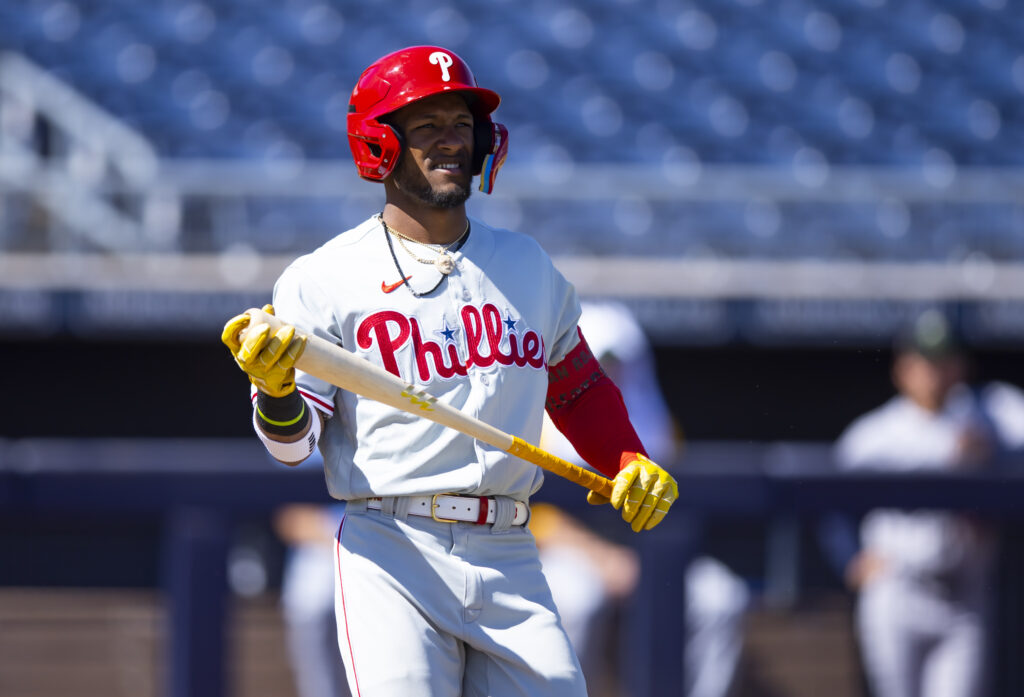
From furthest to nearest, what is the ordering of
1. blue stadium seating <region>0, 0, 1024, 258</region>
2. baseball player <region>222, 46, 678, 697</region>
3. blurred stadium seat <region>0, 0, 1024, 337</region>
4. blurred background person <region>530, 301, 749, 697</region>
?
blue stadium seating <region>0, 0, 1024, 258</region>, blurred stadium seat <region>0, 0, 1024, 337</region>, blurred background person <region>530, 301, 749, 697</region>, baseball player <region>222, 46, 678, 697</region>

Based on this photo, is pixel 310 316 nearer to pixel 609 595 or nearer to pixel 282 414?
pixel 282 414

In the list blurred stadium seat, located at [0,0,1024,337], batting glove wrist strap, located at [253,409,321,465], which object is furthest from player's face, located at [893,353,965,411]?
blurred stadium seat, located at [0,0,1024,337]

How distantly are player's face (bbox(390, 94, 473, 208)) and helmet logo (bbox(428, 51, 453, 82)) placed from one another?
0.14 feet

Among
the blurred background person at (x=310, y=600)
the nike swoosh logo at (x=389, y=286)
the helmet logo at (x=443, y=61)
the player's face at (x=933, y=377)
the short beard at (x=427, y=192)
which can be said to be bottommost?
the blurred background person at (x=310, y=600)

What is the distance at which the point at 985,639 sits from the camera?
3.91 metres

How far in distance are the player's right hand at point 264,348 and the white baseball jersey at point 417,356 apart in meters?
0.21

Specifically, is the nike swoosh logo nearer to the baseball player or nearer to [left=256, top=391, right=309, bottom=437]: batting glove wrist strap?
the baseball player

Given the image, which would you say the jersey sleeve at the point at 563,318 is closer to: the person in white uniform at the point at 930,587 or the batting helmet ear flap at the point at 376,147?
the batting helmet ear flap at the point at 376,147

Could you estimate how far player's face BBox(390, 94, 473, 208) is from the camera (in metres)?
2.11

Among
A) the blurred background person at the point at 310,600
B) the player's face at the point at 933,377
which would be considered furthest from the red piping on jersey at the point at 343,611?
the player's face at the point at 933,377

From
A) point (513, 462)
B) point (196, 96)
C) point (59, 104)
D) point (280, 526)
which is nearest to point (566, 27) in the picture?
point (196, 96)

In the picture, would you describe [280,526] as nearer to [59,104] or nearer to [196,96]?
[59,104]

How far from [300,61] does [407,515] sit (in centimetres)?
769

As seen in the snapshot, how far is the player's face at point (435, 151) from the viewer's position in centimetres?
211
